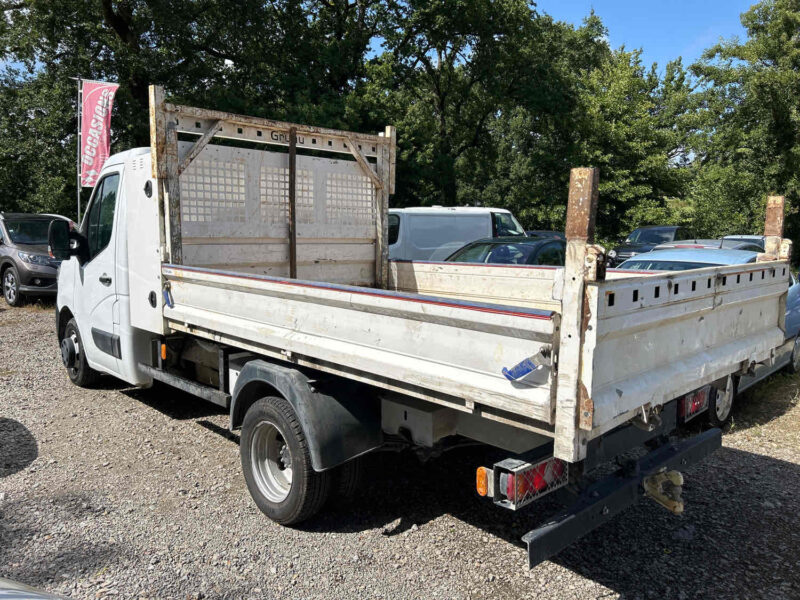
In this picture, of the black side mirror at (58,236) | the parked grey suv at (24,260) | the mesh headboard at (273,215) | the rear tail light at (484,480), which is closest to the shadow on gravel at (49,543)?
the mesh headboard at (273,215)

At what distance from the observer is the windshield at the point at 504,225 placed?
1361cm

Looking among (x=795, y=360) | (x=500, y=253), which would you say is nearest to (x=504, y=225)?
(x=500, y=253)

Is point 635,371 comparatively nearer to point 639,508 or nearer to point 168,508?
point 639,508

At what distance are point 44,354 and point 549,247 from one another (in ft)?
24.6

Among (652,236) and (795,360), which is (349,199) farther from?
(652,236)

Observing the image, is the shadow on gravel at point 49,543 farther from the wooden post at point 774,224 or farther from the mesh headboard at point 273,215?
the wooden post at point 774,224

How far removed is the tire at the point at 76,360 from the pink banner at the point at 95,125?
815 centimetres

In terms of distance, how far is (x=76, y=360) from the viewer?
6.96 m

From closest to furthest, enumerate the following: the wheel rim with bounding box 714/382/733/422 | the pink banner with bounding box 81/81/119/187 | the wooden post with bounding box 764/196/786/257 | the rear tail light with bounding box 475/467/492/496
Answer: the rear tail light with bounding box 475/467/492/496, the wooden post with bounding box 764/196/786/257, the wheel rim with bounding box 714/382/733/422, the pink banner with bounding box 81/81/119/187

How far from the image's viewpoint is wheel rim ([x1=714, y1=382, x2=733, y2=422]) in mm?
4512

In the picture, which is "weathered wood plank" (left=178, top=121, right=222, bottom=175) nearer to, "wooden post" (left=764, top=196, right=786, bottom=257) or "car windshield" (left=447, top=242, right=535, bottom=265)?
"wooden post" (left=764, top=196, right=786, bottom=257)

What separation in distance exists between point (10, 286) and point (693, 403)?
553 inches

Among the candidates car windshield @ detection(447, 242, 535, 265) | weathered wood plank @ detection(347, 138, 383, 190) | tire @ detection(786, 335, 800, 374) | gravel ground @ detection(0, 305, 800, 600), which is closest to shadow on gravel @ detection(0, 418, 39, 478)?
gravel ground @ detection(0, 305, 800, 600)

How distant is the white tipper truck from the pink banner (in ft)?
27.2
